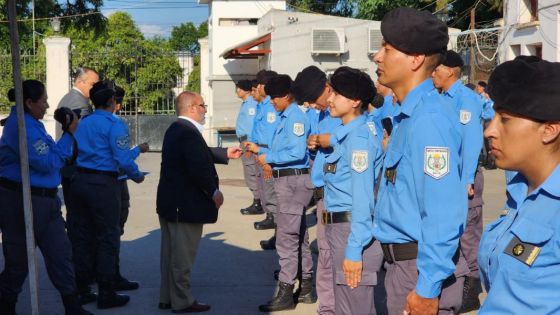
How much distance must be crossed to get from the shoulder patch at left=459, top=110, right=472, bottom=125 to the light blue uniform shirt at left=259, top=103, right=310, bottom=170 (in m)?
1.59

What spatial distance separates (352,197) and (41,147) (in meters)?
2.52

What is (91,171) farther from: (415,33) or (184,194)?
(415,33)

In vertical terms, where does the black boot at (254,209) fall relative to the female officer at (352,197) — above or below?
below

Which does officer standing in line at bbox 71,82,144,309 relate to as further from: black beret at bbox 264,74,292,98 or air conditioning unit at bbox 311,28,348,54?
air conditioning unit at bbox 311,28,348,54

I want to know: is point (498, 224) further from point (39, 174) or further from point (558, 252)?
point (39, 174)

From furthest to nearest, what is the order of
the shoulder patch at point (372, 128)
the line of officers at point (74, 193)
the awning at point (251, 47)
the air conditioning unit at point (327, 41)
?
the awning at point (251, 47)
the air conditioning unit at point (327, 41)
the line of officers at point (74, 193)
the shoulder patch at point (372, 128)

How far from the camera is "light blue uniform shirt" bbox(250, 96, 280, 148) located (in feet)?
32.5

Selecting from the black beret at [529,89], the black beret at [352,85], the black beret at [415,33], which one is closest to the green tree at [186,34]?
the black beret at [352,85]

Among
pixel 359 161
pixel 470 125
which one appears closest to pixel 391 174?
pixel 359 161

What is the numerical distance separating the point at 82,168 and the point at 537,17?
15587 millimetres

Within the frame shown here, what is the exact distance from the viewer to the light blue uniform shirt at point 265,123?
391 inches

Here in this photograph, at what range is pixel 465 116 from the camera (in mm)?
6316

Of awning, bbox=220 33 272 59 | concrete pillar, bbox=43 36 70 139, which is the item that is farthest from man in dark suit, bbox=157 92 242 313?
awning, bbox=220 33 272 59

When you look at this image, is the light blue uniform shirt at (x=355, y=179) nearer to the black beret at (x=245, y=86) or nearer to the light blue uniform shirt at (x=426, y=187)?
the light blue uniform shirt at (x=426, y=187)
